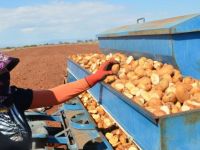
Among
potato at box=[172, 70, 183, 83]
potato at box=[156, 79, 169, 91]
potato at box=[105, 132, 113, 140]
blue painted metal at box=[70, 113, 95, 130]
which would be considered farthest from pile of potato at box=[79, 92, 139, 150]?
potato at box=[172, 70, 183, 83]

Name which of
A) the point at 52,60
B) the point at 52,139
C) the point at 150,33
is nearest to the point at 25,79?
the point at 52,60

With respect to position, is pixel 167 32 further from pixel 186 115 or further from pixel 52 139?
pixel 52 139

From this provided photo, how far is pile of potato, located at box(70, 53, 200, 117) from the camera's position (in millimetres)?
3303

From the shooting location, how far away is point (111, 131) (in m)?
5.02

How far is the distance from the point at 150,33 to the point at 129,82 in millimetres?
991

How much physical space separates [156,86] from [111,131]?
1.28 m

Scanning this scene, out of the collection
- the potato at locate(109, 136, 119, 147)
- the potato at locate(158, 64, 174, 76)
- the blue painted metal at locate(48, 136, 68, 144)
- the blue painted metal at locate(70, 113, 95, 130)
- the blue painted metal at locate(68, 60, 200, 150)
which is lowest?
the blue painted metal at locate(48, 136, 68, 144)

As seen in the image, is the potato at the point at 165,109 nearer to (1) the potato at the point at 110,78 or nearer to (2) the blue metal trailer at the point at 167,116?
(2) the blue metal trailer at the point at 167,116

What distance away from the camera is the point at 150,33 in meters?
5.07

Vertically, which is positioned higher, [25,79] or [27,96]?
[27,96]

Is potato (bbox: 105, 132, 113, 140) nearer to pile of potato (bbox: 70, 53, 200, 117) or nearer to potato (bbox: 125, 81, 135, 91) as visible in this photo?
pile of potato (bbox: 70, 53, 200, 117)

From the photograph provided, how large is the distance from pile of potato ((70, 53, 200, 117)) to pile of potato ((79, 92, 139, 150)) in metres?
0.67

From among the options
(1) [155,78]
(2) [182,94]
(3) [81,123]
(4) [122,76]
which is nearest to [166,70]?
(1) [155,78]

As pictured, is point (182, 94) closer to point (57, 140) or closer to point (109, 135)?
point (109, 135)
